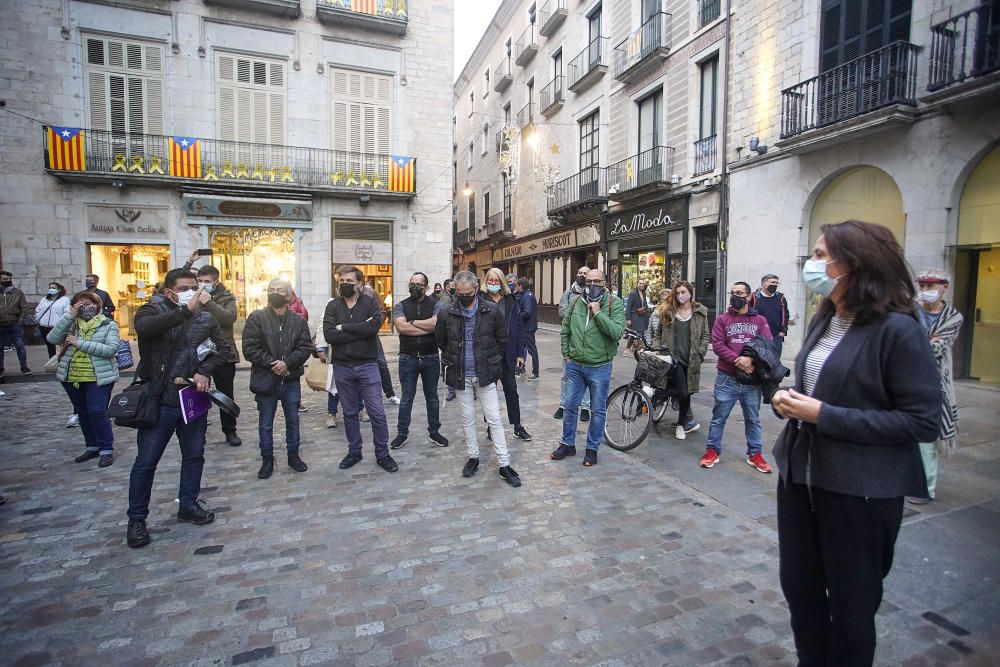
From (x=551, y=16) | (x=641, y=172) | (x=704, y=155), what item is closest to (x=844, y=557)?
(x=704, y=155)

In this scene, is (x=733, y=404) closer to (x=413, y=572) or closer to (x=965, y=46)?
(x=413, y=572)

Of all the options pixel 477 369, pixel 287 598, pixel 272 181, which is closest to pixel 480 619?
pixel 287 598

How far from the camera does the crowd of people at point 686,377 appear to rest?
190cm

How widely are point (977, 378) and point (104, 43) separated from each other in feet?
73.9

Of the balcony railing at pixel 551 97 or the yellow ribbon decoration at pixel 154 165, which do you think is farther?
the balcony railing at pixel 551 97

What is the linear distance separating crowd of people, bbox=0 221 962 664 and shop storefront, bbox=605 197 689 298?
864cm

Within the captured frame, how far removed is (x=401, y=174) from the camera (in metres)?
17.7

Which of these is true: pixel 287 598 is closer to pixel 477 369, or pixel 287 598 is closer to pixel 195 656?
pixel 195 656

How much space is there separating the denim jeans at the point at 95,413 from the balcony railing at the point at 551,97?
21.9 metres

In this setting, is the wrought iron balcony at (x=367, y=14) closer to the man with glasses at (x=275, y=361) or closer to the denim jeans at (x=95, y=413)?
the man with glasses at (x=275, y=361)

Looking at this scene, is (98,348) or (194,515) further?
(98,348)

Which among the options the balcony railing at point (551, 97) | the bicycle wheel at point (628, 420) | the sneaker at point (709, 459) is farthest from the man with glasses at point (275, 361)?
the balcony railing at point (551, 97)

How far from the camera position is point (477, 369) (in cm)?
498

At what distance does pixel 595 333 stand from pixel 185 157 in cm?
1551
